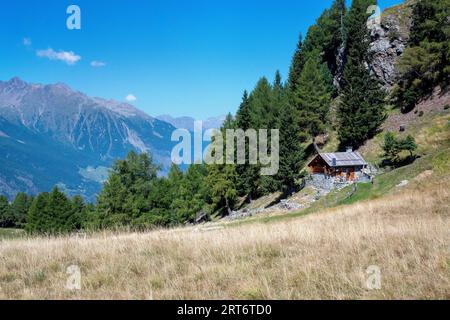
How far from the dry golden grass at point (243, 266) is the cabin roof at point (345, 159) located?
1668 inches

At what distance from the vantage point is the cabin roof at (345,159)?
49.7 m

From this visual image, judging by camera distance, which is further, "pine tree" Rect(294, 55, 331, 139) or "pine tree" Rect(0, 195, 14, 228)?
"pine tree" Rect(0, 195, 14, 228)

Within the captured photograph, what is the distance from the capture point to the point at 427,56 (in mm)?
55031

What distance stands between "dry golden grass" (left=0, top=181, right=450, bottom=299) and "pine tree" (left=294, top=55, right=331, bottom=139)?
5158cm

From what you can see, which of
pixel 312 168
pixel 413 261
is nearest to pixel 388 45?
pixel 312 168

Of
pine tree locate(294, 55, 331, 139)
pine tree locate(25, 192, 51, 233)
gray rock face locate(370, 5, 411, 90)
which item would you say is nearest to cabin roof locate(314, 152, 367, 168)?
pine tree locate(294, 55, 331, 139)

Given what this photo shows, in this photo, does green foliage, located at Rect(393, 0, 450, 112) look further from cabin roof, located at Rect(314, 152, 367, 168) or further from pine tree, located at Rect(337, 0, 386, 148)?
cabin roof, located at Rect(314, 152, 367, 168)

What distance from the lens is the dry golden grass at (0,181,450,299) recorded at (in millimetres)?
5254

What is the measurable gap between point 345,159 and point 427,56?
75.1 ft

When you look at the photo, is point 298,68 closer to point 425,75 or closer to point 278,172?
point 425,75

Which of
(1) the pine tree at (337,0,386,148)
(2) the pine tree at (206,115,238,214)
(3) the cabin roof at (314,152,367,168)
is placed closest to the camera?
(3) the cabin roof at (314,152,367,168)
